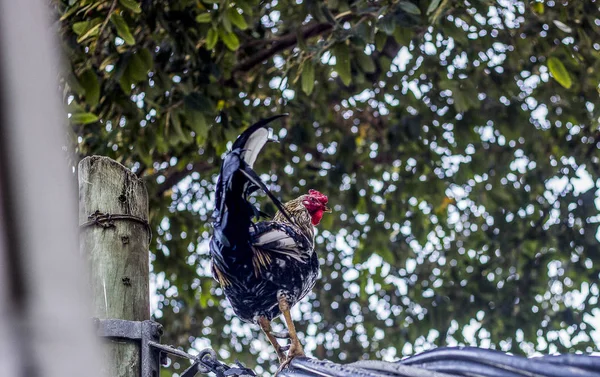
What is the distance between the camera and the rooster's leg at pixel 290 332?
7.83 ft

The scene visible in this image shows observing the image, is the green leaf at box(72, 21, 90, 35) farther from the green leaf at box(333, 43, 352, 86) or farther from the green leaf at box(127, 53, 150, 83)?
the green leaf at box(333, 43, 352, 86)

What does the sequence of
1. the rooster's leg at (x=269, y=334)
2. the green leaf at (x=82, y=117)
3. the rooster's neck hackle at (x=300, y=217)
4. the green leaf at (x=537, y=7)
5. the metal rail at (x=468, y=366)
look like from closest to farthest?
the metal rail at (x=468, y=366)
the rooster's leg at (x=269, y=334)
the rooster's neck hackle at (x=300, y=217)
the green leaf at (x=82, y=117)
the green leaf at (x=537, y=7)

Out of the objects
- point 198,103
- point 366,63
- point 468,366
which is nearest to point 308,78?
point 366,63

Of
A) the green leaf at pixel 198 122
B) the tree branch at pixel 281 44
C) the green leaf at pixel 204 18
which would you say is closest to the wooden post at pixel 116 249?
the green leaf at pixel 198 122

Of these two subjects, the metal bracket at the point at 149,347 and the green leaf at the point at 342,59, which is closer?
the metal bracket at the point at 149,347

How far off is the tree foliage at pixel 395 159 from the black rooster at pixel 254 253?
3.01 meters

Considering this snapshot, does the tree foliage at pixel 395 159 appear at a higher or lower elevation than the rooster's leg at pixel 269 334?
higher

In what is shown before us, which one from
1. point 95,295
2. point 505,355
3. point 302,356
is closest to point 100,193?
point 95,295

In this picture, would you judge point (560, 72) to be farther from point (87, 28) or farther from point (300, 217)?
point (300, 217)

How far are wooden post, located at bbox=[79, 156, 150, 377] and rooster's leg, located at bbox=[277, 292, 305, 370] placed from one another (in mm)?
441

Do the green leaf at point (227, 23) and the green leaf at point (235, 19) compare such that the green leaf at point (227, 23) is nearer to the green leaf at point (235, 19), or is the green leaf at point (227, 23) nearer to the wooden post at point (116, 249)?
the green leaf at point (235, 19)

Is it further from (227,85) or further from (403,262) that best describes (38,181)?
(403,262)

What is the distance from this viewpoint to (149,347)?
8.21 feet

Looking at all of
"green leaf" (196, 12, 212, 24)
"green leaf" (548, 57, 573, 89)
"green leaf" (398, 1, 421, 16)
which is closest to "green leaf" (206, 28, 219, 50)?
"green leaf" (196, 12, 212, 24)
